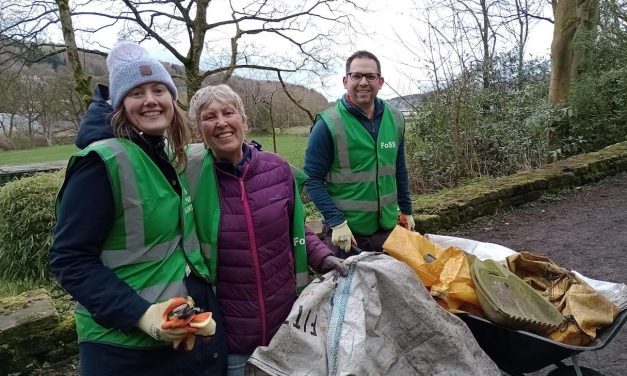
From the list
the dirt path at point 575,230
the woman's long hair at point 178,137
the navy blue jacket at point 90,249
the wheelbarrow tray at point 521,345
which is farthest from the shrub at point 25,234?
the dirt path at point 575,230

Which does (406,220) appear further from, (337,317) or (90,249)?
(90,249)

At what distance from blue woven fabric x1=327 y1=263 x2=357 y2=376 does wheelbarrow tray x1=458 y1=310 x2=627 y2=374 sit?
588 mm

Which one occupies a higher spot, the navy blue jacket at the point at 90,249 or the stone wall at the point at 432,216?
the navy blue jacket at the point at 90,249

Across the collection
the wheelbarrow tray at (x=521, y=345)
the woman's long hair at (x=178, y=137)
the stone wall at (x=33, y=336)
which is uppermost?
the woman's long hair at (x=178, y=137)

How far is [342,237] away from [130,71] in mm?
1775

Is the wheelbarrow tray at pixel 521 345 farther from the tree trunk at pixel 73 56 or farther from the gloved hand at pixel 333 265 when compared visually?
the tree trunk at pixel 73 56

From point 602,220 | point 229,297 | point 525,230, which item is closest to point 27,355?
point 229,297

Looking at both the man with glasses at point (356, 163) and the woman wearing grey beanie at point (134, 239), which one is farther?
the man with glasses at point (356, 163)

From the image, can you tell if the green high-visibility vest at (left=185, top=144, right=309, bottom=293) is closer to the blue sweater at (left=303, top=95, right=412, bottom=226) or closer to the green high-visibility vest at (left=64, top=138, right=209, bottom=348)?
the green high-visibility vest at (left=64, top=138, right=209, bottom=348)

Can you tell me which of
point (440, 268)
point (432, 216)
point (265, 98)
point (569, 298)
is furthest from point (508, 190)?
point (440, 268)

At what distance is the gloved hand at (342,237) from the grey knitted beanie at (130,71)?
5.34ft

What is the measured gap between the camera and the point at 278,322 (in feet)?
6.81

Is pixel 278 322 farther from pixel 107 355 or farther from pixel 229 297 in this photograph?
pixel 107 355

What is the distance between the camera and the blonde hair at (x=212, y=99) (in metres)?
2.09
